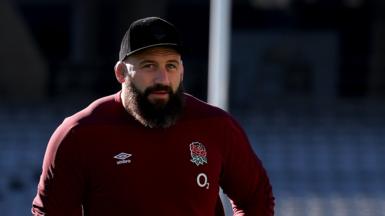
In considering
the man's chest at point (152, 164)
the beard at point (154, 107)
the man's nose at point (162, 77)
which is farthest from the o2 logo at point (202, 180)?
the man's nose at point (162, 77)

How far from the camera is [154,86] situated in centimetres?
234

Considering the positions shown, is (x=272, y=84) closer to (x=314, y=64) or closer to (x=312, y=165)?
(x=314, y=64)

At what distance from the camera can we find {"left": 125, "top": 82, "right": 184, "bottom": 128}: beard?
2.35 m

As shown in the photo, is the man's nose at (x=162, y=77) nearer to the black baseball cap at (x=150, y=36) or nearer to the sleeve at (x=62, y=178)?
the black baseball cap at (x=150, y=36)

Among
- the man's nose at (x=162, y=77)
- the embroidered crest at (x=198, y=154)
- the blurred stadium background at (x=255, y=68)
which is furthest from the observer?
the blurred stadium background at (x=255, y=68)

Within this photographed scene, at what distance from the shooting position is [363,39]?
13.5 m

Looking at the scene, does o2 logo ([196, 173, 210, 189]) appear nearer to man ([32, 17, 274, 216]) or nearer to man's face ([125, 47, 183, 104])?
man ([32, 17, 274, 216])

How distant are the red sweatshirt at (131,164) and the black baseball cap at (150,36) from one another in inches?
6.9

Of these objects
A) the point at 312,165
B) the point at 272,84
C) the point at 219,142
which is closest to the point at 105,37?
the point at 272,84

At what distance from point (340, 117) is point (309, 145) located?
4.33 ft

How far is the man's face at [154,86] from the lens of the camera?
7.70 ft

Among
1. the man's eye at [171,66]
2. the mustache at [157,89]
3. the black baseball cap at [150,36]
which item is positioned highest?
the black baseball cap at [150,36]

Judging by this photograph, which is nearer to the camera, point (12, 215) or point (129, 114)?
point (129, 114)

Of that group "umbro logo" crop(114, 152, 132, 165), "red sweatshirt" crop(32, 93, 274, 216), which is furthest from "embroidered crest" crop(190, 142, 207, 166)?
"umbro logo" crop(114, 152, 132, 165)
